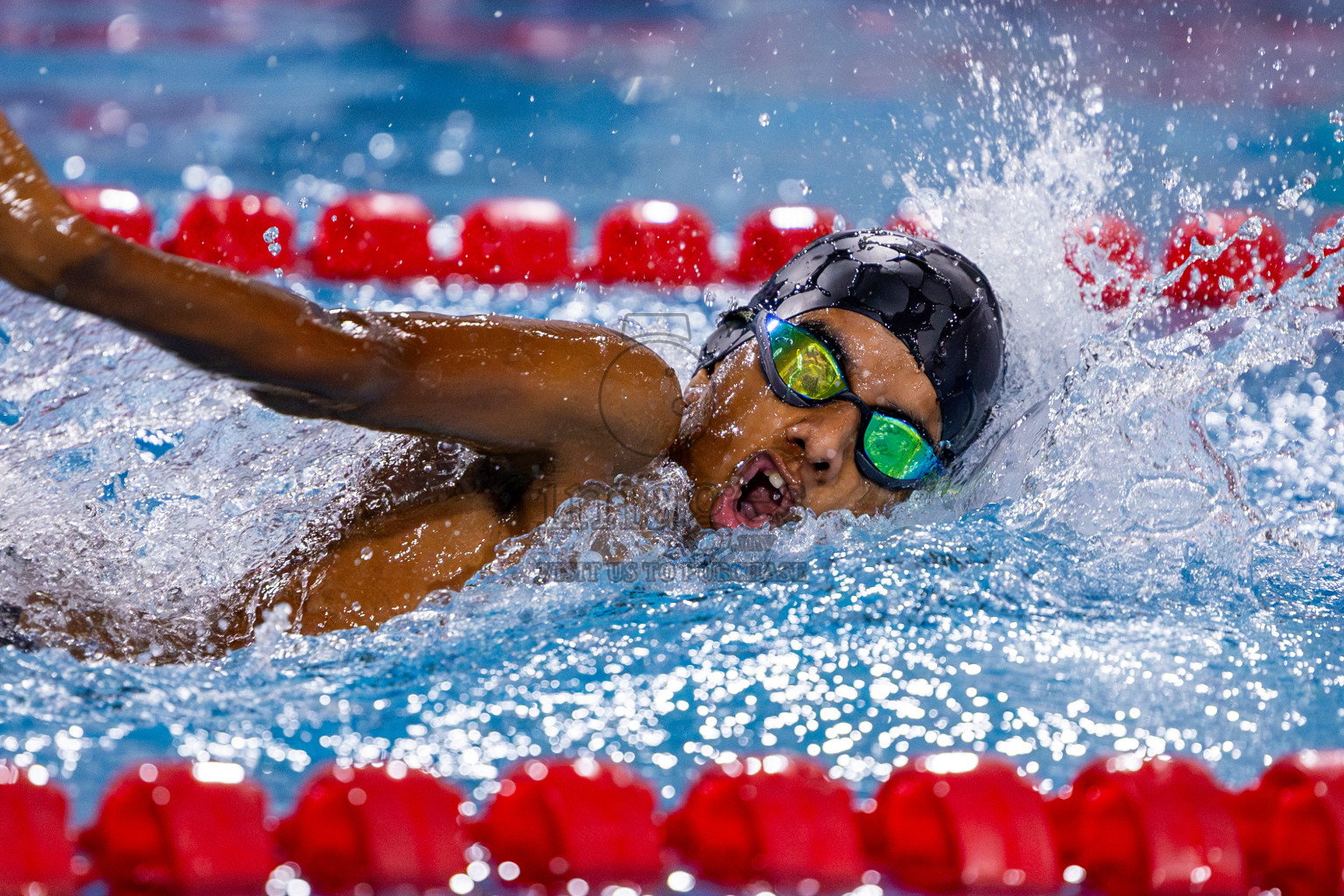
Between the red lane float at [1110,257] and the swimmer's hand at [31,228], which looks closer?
the swimmer's hand at [31,228]

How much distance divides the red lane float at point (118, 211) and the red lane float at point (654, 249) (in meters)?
1.27

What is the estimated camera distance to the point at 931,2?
705cm

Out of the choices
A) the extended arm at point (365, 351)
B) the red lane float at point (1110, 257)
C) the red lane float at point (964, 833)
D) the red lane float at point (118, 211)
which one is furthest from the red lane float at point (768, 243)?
the red lane float at point (964, 833)

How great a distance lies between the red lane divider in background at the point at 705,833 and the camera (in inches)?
44.8

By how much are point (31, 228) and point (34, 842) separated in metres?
0.55

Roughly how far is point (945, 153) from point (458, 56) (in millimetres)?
2658

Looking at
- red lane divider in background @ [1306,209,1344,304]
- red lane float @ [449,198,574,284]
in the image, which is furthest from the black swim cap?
red lane float @ [449,198,574,284]

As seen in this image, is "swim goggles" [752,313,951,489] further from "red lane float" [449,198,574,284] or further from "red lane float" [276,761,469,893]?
"red lane float" [449,198,574,284]

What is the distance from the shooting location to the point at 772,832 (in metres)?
1.17

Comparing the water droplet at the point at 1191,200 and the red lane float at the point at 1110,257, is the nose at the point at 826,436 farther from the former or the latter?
the water droplet at the point at 1191,200

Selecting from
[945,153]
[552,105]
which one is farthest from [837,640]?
[552,105]

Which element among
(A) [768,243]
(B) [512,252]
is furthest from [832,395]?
(B) [512,252]

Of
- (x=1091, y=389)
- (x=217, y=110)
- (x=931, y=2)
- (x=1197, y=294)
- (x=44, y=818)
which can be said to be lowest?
(x=44, y=818)

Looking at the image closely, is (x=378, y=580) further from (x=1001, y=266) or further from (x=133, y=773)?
(x=1001, y=266)
